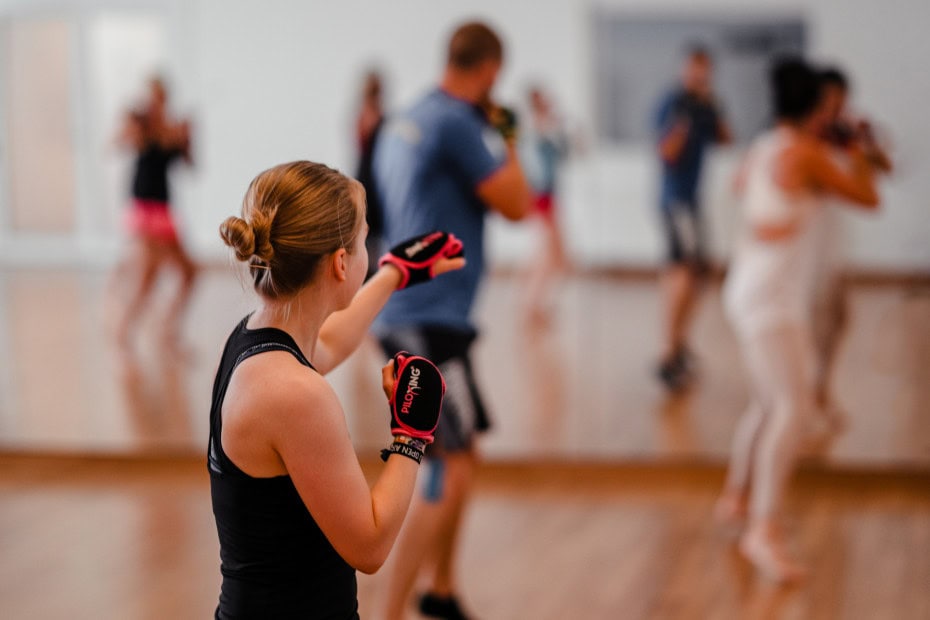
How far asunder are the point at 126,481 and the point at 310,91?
5.31 feet

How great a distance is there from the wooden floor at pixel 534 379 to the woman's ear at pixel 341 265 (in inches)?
106

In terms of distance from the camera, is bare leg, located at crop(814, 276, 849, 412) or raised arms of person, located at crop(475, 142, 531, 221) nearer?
raised arms of person, located at crop(475, 142, 531, 221)

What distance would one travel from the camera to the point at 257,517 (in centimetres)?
159

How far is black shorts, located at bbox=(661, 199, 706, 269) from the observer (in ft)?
13.8

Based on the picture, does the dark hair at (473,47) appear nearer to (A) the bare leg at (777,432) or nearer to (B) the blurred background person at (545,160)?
(A) the bare leg at (777,432)

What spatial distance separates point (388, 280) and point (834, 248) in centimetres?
245

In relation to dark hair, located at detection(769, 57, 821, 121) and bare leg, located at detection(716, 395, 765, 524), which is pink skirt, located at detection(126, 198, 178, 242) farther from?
dark hair, located at detection(769, 57, 821, 121)

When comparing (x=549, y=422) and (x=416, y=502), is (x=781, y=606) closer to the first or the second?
(x=416, y=502)

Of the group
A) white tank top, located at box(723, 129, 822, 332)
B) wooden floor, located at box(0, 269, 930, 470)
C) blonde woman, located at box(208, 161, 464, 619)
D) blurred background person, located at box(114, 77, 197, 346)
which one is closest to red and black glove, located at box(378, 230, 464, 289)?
blonde woman, located at box(208, 161, 464, 619)

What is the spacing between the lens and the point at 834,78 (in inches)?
149

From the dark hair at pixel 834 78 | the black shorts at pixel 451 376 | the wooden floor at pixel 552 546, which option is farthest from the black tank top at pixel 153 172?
the dark hair at pixel 834 78

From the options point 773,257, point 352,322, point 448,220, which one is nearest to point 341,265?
point 352,322

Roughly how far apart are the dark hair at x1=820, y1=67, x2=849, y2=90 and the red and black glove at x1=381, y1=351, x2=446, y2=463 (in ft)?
7.88

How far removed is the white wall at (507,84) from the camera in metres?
4.05
